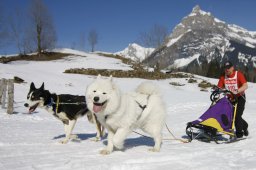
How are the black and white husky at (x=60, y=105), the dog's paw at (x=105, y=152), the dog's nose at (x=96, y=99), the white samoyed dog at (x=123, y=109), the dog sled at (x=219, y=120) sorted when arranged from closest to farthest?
the dog's nose at (x=96, y=99), the white samoyed dog at (x=123, y=109), the dog's paw at (x=105, y=152), the black and white husky at (x=60, y=105), the dog sled at (x=219, y=120)

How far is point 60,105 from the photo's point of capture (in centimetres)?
722

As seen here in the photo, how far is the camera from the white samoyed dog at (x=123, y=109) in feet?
17.7

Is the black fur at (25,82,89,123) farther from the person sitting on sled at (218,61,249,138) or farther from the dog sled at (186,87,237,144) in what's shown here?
the person sitting on sled at (218,61,249,138)

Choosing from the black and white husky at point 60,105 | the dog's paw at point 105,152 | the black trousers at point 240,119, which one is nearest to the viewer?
the dog's paw at point 105,152

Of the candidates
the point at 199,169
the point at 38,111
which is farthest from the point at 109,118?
the point at 38,111

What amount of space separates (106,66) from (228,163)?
2784 cm

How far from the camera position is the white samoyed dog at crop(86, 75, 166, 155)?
5395 mm

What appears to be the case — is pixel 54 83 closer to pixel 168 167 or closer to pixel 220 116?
pixel 220 116

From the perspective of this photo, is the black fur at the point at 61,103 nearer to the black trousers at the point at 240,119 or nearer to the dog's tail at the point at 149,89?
the dog's tail at the point at 149,89

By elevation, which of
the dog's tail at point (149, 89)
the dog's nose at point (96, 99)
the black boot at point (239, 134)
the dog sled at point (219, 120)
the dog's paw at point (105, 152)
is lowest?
the dog's paw at point (105, 152)

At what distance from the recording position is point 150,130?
622 cm

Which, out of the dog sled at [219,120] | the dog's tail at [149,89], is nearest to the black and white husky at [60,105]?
the dog's tail at [149,89]

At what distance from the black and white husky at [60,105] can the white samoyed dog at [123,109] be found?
1.57 metres

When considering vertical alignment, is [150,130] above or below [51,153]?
above
